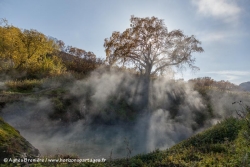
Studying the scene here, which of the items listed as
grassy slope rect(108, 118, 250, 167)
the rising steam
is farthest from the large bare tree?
grassy slope rect(108, 118, 250, 167)

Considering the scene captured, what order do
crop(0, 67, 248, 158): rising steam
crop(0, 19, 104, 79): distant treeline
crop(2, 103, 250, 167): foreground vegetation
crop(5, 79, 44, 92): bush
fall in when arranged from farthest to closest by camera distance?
crop(0, 19, 104, 79): distant treeline → crop(5, 79, 44, 92): bush → crop(0, 67, 248, 158): rising steam → crop(2, 103, 250, 167): foreground vegetation

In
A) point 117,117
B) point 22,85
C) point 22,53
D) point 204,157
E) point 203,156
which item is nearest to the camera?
point 204,157

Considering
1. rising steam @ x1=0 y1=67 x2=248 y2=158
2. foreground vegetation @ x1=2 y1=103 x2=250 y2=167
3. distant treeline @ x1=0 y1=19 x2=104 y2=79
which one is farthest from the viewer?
distant treeline @ x1=0 y1=19 x2=104 y2=79

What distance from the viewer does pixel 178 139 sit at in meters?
13.6

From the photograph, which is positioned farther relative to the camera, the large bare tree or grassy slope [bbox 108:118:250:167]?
the large bare tree

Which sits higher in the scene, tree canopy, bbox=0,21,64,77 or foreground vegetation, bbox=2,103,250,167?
tree canopy, bbox=0,21,64,77

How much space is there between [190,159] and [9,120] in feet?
38.3

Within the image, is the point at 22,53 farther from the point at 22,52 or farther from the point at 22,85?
the point at 22,85

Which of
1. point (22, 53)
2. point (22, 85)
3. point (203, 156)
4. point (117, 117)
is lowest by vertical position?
point (117, 117)

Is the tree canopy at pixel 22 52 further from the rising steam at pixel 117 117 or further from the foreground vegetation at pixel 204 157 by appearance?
the foreground vegetation at pixel 204 157

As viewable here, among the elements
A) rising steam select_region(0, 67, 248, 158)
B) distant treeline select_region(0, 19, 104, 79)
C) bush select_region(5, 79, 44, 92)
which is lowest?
rising steam select_region(0, 67, 248, 158)

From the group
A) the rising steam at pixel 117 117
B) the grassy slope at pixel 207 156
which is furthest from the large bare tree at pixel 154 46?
the grassy slope at pixel 207 156

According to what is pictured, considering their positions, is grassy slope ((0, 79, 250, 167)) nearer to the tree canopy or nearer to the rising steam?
the rising steam

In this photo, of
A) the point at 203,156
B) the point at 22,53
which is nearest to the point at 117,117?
the point at 203,156
